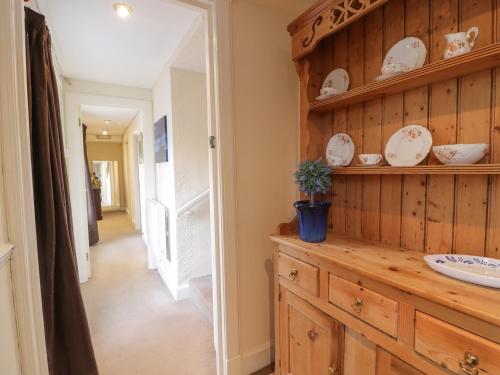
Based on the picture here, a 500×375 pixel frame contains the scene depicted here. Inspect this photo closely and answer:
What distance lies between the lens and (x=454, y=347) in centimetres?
71

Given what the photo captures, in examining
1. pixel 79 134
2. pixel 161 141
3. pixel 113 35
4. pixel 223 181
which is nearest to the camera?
pixel 223 181

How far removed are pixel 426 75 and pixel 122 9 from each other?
69.3 inches

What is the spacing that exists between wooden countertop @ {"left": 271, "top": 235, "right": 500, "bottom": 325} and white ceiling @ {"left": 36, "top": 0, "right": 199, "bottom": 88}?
1.47 metres

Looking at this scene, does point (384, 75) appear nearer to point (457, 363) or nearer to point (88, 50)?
point (457, 363)

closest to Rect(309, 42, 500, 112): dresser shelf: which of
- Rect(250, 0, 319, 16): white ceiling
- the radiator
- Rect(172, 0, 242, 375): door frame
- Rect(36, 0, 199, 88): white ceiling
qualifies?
Rect(172, 0, 242, 375): door frame

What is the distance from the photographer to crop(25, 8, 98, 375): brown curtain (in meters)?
1.19

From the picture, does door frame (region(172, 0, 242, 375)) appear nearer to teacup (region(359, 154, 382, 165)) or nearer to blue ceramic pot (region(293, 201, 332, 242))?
blue ceramic pot (region(293, 201, 332, 242))

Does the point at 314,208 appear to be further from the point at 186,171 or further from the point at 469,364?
the point at 186,171

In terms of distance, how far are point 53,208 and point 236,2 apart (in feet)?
4.80

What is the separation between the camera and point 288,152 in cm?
163

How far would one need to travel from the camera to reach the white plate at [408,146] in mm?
1106

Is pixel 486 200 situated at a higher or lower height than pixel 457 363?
higher

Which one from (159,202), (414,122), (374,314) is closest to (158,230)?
(159,202)

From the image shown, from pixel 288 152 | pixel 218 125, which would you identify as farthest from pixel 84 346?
pixel 288 152
